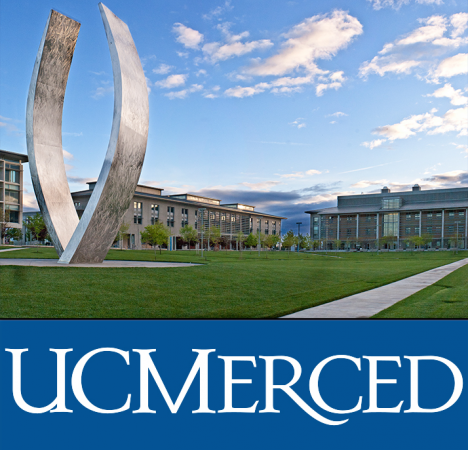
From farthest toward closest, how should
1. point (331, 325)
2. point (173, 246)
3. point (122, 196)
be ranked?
point (173, 246), point (122, 196), point (331, 325)

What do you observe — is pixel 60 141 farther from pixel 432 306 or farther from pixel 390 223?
pixel 390 223

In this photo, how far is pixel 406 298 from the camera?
9.62m

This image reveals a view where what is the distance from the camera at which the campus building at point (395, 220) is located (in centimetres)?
5628

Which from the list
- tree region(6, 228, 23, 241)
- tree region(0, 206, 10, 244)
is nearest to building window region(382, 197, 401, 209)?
tree region(6, 228, 23, 241)

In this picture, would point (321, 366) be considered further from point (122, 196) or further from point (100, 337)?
point (122, 196)

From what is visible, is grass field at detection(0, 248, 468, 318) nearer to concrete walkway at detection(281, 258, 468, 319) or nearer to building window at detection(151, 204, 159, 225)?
concrete walkway at detection(281, 258, 468, 319)

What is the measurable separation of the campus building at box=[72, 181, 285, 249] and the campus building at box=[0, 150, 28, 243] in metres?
11.8

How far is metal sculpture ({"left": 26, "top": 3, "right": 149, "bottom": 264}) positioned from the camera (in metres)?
12.6

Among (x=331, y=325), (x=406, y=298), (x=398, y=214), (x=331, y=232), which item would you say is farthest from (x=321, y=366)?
(x=331, y=232)

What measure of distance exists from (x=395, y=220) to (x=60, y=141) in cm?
5689

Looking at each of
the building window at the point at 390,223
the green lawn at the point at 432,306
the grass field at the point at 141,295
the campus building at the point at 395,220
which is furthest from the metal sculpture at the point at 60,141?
the building window at the point at 390,223

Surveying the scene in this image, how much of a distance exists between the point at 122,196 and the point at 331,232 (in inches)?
2489

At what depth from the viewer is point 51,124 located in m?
14.6

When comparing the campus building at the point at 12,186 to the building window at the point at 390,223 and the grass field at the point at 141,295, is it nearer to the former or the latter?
the grass field at the point at 141,295
